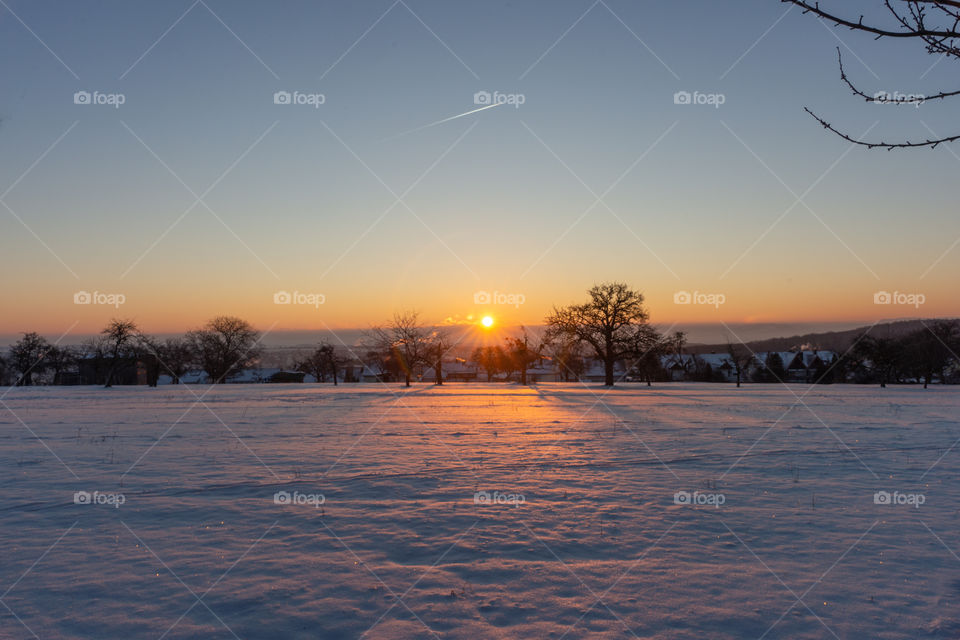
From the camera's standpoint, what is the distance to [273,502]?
9.23 metres

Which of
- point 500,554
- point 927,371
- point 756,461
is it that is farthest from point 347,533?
point 927,371

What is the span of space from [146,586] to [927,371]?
8465 cm

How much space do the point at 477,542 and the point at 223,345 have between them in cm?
9491

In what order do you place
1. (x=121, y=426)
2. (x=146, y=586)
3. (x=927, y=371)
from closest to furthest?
(x=146, y=586) → (x=121, y=426) → (x=927, y=371)

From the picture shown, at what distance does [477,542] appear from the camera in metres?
7.30

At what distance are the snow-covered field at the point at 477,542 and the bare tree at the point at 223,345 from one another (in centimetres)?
8085

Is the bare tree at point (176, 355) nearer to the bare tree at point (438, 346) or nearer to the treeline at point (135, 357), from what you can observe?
the treeline at point (135, 357)

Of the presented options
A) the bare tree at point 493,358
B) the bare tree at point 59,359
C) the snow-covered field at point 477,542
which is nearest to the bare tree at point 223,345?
the bare tree at point 59,359

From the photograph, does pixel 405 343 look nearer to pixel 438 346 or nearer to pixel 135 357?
pixel 438 346

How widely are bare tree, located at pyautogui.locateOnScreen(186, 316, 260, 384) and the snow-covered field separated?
80.9 meters

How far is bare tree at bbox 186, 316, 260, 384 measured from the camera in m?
90.8

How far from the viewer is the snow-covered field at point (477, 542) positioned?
17.1ft

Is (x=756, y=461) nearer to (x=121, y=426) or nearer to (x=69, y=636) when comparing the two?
(x=69, y=636)

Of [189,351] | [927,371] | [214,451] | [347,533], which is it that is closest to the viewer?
[347,533]
